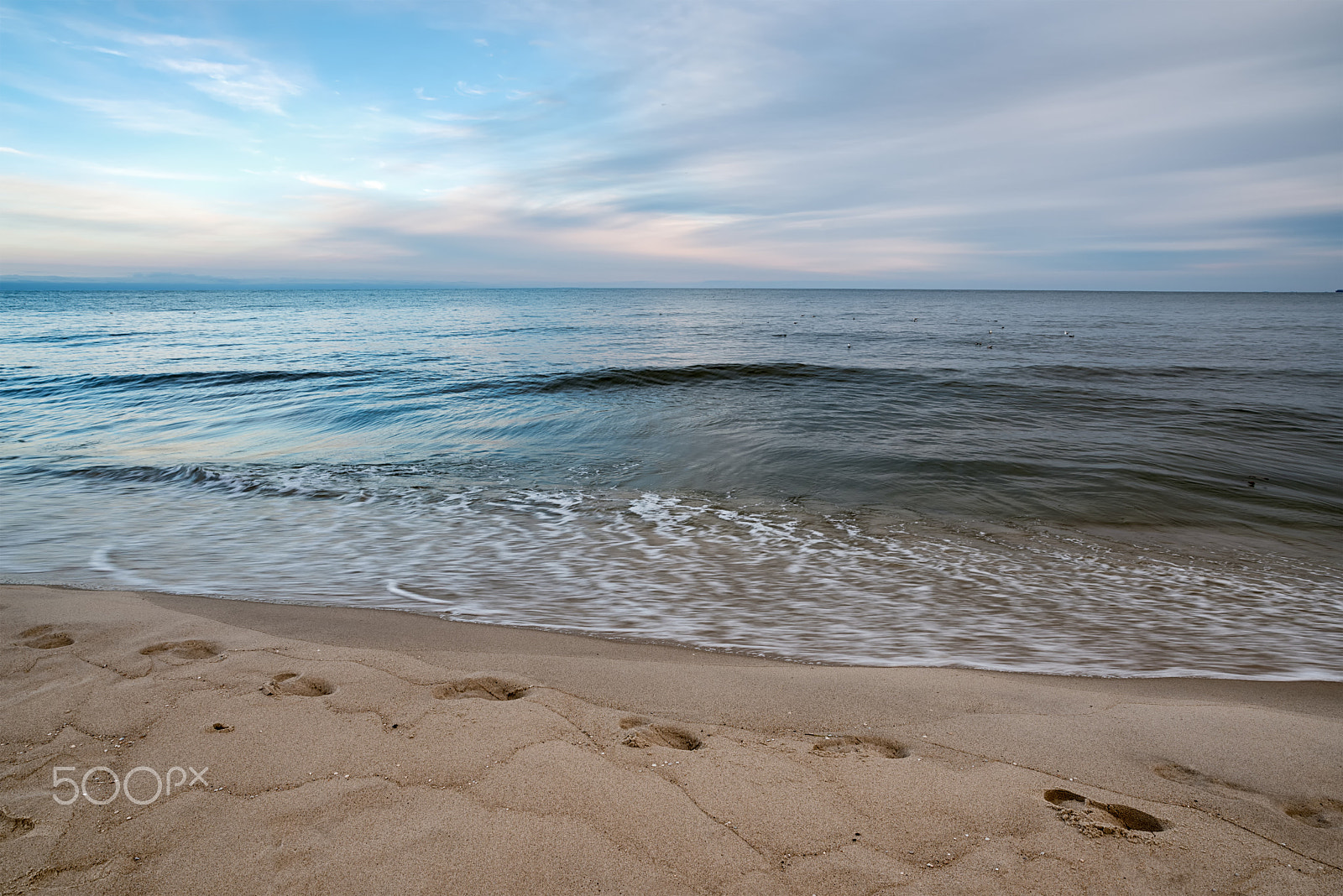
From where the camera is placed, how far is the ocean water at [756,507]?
4484 millimetres

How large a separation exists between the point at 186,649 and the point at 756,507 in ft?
17.7

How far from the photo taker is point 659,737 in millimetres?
2705

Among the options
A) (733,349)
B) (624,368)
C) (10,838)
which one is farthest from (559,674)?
(733,349)

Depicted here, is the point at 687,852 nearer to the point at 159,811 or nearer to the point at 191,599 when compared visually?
the point at 159,811

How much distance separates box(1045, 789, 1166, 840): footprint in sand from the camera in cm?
215

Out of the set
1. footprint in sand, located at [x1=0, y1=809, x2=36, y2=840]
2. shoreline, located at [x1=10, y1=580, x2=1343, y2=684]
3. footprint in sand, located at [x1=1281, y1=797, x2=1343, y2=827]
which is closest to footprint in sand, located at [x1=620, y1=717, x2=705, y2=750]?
shoreline, located at [x1=10, y1=580, x2=1343, y2=684]

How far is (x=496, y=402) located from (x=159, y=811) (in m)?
13.7

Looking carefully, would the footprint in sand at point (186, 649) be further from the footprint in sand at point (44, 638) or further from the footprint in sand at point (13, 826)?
the footprint in sand at point (13, 826)

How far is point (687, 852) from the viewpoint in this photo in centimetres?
202

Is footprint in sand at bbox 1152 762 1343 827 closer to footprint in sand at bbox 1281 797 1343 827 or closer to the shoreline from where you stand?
footprint in sand at bbox 1281 797 1343 827

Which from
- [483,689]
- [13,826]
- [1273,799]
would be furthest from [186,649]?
[1273,799]

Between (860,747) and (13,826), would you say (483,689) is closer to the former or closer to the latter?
(13,826)

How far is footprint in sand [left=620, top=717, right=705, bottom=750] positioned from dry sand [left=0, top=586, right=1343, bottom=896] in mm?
15

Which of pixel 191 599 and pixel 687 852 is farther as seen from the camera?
pixel 191 599
